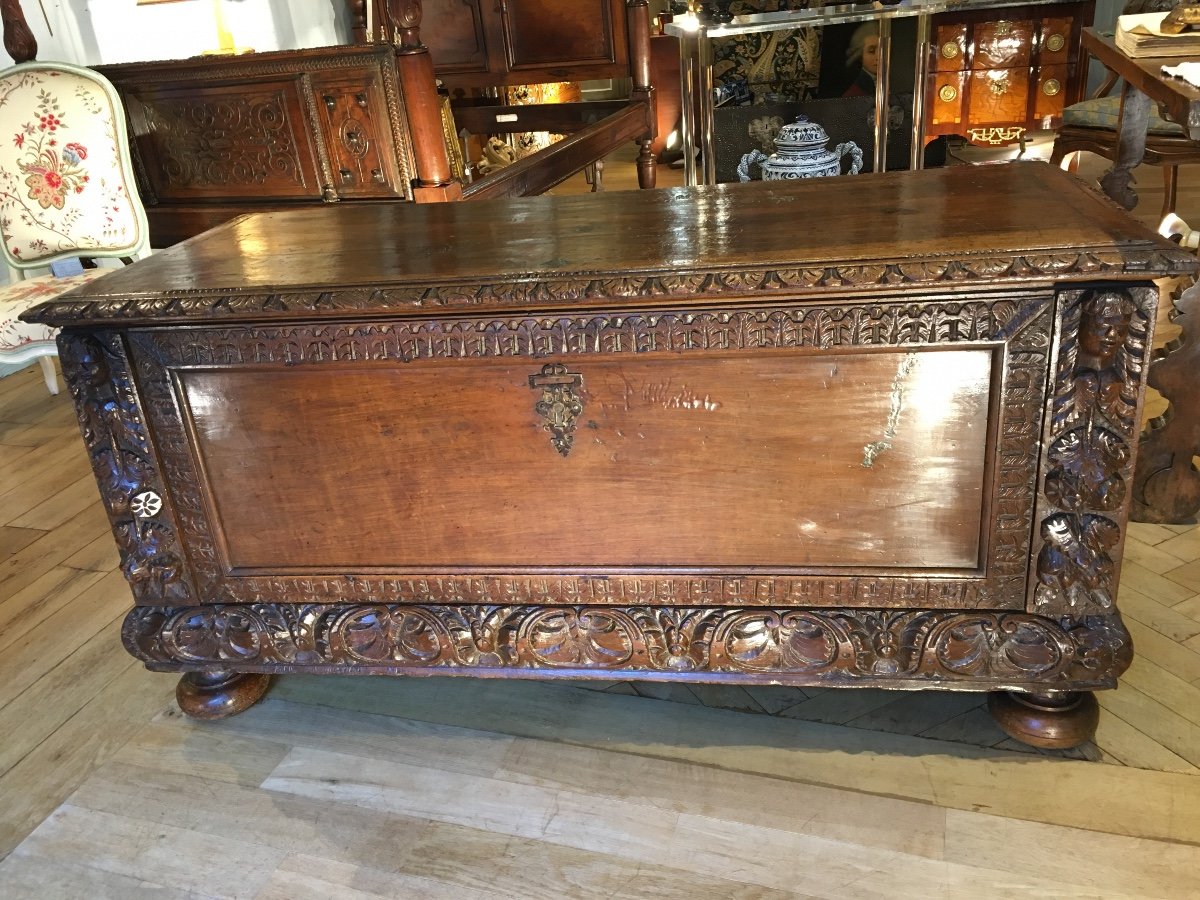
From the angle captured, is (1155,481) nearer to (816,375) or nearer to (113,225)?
(816,375)

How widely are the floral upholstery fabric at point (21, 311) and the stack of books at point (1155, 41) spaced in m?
2.49

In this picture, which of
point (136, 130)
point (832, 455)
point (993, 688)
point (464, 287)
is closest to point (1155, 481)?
point (993, 688)

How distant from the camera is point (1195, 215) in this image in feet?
11.4

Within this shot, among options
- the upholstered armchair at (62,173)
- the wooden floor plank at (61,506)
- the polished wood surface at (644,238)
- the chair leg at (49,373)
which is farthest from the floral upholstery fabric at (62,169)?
the polished wood surface at (644,238)

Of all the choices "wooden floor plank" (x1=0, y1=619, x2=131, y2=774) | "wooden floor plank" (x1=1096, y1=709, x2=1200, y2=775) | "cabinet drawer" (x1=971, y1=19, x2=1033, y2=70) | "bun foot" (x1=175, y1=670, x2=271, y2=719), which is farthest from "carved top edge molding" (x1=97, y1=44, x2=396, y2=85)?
"cabinet drawer" (x1=971, y1=19, x2=1033, y2=70)

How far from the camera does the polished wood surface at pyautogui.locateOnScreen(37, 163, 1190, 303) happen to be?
1019mm

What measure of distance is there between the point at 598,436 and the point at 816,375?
273 mm

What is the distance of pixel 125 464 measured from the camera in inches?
50.2

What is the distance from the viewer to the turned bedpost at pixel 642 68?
385 cm

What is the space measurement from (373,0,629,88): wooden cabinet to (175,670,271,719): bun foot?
3.34 metres

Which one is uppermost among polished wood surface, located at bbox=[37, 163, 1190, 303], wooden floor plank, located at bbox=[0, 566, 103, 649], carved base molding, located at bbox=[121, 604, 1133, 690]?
polished wood surface, located at bbox=[37, 163, 1190, 303]

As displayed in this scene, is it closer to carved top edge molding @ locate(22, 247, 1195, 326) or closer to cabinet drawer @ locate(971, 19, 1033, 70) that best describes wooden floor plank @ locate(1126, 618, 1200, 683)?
carved top edge molding @ locate(22, 247, 1195, 326)

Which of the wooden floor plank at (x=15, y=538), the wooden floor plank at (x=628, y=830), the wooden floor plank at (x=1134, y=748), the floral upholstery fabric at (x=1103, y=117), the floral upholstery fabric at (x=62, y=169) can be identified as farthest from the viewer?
the floral upholstery fabric at (x=1103, y=117)

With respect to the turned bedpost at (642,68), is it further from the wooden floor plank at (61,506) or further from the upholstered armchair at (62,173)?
the wooden floor plank at (61,506)
